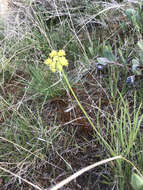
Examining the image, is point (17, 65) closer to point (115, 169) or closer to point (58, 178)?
point (58, 178)

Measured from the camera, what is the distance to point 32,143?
0.89 metres

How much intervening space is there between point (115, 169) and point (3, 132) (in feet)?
1.68

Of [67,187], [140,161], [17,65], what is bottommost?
[67,187]

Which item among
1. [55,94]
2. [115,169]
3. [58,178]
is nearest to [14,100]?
[55,94]

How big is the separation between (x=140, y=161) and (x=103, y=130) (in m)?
0.22

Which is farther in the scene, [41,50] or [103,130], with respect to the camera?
[41,50]

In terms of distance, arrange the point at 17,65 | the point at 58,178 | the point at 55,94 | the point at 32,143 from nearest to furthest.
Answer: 1. the point at 58,178
2. the point at 32,143
3. the point at 55,94
4. the point at 17,65

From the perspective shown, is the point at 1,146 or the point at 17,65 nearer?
the point at 1,146

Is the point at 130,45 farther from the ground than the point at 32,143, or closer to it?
farther from the ground

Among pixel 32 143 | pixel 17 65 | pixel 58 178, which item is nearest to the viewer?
pixel 58 178

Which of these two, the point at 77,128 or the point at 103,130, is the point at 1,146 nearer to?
the point at 77,128

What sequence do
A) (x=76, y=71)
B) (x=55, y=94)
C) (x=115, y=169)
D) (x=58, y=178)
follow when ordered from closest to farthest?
1. (x=115, y=169)
2. (x=58, y=178)
3. (x=55, y=94)
4. (x=76, y=71)

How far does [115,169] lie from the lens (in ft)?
2.20

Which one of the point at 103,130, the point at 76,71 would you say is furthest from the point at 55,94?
the point at 103,130
